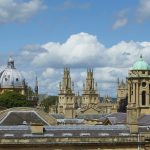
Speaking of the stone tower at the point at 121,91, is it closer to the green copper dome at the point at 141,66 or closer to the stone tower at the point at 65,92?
the stone tower at the point at 65,92

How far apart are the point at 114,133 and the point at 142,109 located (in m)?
49.2

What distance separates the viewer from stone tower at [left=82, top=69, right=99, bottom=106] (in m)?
184

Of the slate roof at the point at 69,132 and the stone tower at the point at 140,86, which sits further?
the stone tower at the point at 140,86

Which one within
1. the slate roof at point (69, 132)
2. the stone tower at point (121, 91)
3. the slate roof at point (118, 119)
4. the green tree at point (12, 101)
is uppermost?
the stone tower at point (121, 91)

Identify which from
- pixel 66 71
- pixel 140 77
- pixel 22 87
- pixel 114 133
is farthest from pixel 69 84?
pixel 114 133

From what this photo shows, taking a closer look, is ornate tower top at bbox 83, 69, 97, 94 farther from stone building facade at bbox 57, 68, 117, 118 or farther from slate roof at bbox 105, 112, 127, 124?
slate roof at bbox 105, 112, 127, 124

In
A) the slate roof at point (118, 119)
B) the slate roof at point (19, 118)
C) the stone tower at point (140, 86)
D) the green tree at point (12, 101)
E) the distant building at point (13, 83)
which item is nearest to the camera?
the slate roof at point (19, 118)

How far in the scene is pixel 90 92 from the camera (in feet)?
608

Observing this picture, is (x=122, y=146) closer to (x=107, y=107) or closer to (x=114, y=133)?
(x=114, y=133)

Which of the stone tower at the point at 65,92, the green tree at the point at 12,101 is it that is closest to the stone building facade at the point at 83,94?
the stone tower at the point at 65,92

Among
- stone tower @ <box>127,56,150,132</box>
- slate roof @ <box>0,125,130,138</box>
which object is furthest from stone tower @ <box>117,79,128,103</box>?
slate roof @ <box>0,125,130,138</box>

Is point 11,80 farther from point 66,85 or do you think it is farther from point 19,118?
point 19,118

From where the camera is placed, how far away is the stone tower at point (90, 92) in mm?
183625

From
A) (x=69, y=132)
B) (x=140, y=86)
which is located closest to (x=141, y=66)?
(x=140, y=86)
